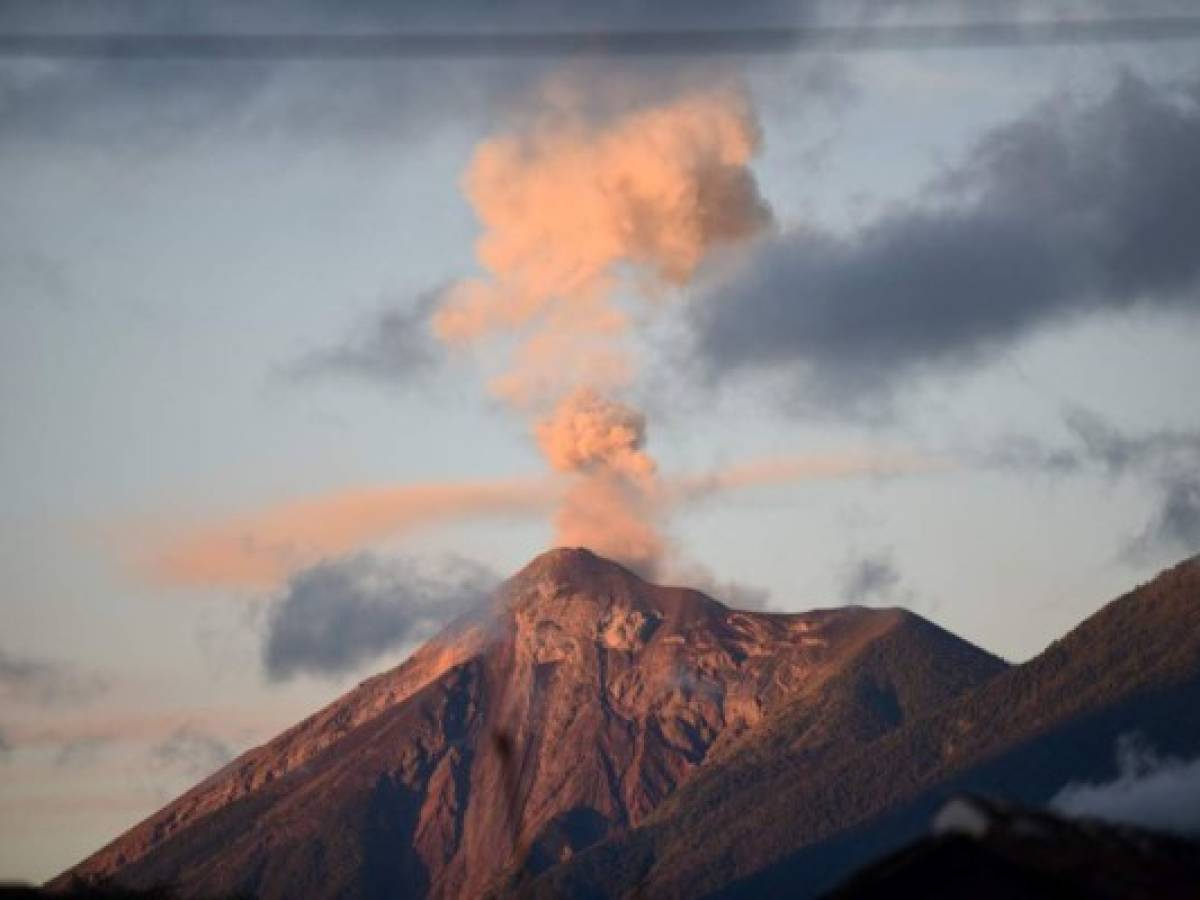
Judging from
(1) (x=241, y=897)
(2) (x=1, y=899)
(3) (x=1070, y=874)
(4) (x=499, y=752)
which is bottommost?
(3) (x=1070, y=874)

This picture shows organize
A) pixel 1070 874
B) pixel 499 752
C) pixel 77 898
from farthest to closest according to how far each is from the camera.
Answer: pixel 77 898
pixel 1070 874
pixel 499 752

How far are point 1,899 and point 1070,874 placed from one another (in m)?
33.6

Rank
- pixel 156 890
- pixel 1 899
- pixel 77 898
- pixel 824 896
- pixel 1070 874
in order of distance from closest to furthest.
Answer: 1. pixel 1070 874
2. pixel 824 896
3. pixel 1 899
4. pixel 77 898
5. pixel 156 890

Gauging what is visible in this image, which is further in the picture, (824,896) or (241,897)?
(241,897)

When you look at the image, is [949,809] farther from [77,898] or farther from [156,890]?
[156,890]

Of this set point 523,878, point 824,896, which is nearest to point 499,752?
point 523,878

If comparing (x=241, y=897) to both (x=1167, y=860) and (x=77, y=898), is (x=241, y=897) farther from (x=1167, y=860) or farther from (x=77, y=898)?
(x=1167, y=860)

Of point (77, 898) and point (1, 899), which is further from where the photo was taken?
point (77, 898)

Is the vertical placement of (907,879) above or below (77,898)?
below

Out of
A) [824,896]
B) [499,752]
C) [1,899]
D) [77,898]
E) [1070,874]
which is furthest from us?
[77,898]

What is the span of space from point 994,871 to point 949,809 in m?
1.33

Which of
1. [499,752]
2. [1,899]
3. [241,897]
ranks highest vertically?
[241,897]

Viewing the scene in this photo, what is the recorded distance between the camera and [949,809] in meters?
38.6

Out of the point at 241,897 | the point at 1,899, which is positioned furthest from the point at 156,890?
the point at 1,899
